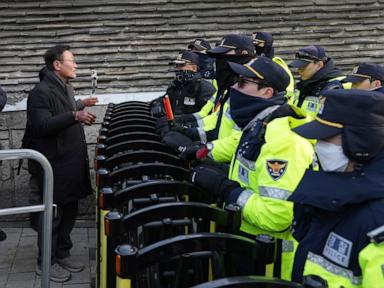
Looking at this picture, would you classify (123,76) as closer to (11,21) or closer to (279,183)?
(11,21)

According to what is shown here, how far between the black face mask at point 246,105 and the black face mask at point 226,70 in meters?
1.20

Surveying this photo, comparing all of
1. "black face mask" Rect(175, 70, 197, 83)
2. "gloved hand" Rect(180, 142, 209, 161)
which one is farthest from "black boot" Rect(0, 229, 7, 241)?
"gloved hand" Rect(180, 142, 209, 161)

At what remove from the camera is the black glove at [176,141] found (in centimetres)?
380

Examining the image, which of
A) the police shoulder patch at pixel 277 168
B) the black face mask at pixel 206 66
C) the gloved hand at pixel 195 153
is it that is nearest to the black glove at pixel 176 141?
the gloved hand at pixel 195 153

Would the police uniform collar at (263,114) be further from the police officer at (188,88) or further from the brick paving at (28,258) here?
the police officer at (188,88)

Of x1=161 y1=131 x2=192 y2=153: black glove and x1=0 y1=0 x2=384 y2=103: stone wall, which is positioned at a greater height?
x1=0 y1=0 x2=384 y2=103: stone wall

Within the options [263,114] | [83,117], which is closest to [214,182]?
[263,114]

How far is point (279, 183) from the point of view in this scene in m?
2.34

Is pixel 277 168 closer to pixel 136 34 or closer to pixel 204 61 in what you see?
pixel 204 61

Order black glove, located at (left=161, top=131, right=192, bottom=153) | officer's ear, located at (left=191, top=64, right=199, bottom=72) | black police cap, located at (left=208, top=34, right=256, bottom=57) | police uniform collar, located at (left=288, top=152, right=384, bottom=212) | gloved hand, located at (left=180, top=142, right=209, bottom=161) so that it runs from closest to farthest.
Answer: police uniform collar, located at (left=288, top=152, right=384, bottom=212) → gloved hand, located at (left=180, top=142, right=209, bottom=161) → black glove, located at (left=161, top=131, right=192, bottom=153) → black police cap, located at (left=208, top=34, right=256, bottom=57) → officer's ear, located at (left=191, top=64, right=199, bottom=72)

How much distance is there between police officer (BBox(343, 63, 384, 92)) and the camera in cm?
515

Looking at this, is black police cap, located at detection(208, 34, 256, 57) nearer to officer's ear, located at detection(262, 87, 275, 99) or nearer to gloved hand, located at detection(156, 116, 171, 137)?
gloved hand, located at detection(156, 116, 171, 137)

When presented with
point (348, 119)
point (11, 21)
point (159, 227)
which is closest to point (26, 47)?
point (11, 21)

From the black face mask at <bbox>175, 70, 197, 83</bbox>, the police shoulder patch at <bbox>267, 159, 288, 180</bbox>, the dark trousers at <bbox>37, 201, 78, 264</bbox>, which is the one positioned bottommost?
the dark trousers at <bbox>37, 201, 78, 264</bbox>
